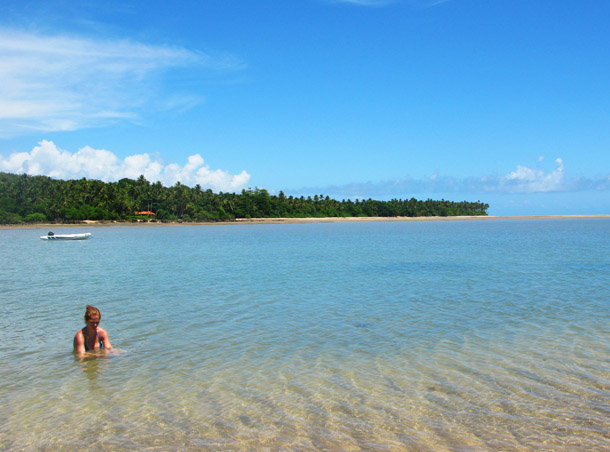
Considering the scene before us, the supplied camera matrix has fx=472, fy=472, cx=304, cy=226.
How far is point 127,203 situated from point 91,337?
137m

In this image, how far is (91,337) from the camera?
11117 millimetres

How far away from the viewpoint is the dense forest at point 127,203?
132m

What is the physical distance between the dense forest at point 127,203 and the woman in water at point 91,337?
5206 inches

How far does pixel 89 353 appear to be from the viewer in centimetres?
1105

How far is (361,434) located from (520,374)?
13.9 feet

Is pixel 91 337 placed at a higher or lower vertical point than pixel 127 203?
lower

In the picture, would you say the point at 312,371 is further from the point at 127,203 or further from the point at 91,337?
the point at 127,203

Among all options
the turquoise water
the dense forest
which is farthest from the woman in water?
the dense forest

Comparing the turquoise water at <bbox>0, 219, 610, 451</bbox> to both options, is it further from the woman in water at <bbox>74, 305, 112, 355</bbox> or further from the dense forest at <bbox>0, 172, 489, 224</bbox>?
the dense forest at <bbox>0, 172, 489, 224</bbox>

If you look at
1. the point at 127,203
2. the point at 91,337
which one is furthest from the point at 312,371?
the point at 127,203

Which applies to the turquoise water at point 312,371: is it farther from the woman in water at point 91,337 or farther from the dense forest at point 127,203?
the dense forest at point 127,203

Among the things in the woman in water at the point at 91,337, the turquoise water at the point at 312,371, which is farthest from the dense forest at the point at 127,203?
the woman in water at the point at 91,337

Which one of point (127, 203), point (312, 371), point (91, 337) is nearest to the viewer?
point (312, 371)

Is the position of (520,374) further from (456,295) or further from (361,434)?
(456,295)
